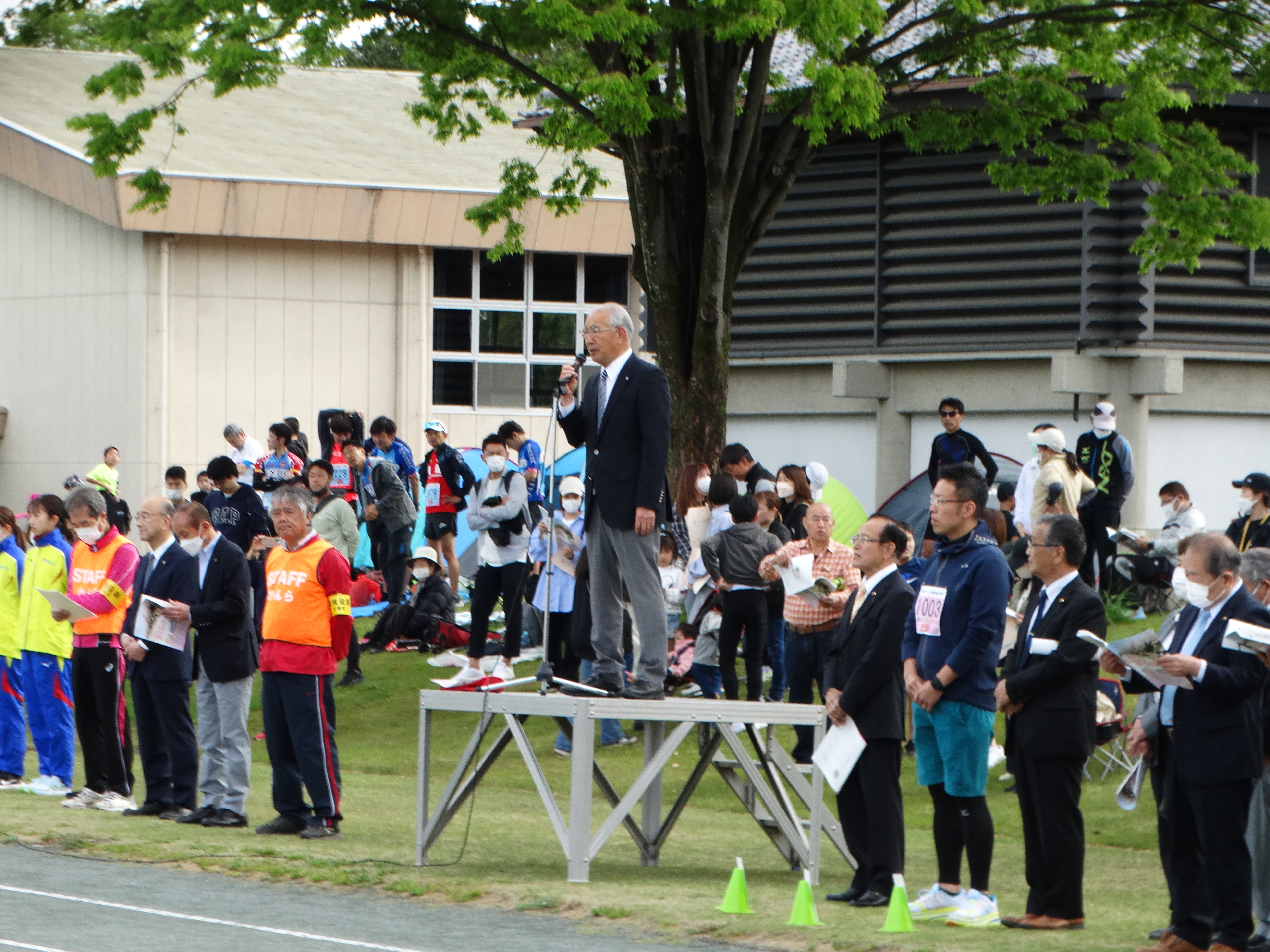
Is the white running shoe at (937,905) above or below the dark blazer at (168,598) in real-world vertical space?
below

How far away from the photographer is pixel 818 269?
23.2 meters

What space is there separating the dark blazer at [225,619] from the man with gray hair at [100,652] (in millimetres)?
999

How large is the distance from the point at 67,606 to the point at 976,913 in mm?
6666

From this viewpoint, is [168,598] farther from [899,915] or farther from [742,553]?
[899,915]

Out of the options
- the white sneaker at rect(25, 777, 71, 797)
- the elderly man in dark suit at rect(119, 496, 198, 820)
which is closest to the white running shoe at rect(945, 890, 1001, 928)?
the elderly man in dark suit at rect(119, 496, 198, 820)

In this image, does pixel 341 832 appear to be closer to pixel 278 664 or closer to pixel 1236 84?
pixel 278 664

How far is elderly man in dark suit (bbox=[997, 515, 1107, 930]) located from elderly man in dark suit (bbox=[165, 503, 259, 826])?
207 inches

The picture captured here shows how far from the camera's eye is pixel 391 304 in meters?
29.0

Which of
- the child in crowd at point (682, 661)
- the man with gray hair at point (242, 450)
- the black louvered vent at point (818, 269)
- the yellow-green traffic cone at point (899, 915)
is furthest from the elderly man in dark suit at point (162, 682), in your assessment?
the black louvered vent at point (818, 269)

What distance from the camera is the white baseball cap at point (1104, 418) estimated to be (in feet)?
60.0

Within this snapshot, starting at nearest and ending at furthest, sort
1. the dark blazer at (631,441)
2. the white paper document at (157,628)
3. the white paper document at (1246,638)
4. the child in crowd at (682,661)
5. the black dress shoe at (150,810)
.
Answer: the white paper document at (1246,638) < the dark blazer at (631,441) < the white paper document at (157,628) < the black dress shoe at (150,810) < the child in crowd at (682,661)

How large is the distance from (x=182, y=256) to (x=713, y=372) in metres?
13.2

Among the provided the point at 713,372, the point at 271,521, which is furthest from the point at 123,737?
the point at 713,372

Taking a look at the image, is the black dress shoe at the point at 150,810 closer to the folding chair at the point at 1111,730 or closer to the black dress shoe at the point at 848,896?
the black dress shoe at the point at 848,896
